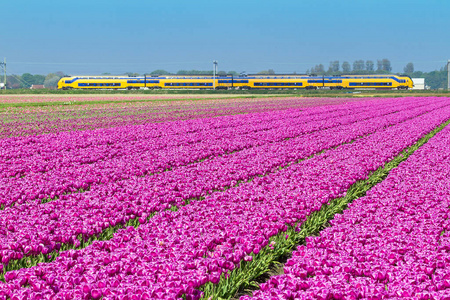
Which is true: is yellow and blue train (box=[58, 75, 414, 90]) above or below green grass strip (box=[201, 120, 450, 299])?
above

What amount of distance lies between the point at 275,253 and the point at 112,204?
3673 millimetres

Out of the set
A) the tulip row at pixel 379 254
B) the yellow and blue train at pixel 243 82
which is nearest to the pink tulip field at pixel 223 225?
the tulip row at pixel 379 254

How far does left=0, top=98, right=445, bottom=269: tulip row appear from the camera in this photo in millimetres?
7410

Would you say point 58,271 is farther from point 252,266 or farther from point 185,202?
point 185,202

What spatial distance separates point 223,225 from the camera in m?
8.24

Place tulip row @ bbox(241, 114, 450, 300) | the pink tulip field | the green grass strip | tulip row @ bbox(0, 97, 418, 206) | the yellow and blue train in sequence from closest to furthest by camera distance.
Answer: tulip row @ bbox(241, 114, 450, 300) < the pink tulip field < the green grass strip < tulip row @ bbox(0, 97, 418, 206) < the yellow and blue train

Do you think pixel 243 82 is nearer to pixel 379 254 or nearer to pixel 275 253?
pixel 275 253

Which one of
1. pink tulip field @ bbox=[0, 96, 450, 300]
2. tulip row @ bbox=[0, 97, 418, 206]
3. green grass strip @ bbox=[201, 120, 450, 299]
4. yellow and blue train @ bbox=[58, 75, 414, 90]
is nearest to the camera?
pink tulip field @ bbox=[0, 96, 450, 300]

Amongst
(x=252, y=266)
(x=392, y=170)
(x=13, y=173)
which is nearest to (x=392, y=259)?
(x=252, y=266)

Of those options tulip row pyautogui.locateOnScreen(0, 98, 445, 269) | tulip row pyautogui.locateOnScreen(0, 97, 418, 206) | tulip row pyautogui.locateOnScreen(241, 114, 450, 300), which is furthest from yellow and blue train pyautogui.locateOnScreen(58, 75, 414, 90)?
tulip row pyautogui.locateOnScreen(241, 114, 450, 300)

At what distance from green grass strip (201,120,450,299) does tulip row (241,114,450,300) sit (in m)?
0.32

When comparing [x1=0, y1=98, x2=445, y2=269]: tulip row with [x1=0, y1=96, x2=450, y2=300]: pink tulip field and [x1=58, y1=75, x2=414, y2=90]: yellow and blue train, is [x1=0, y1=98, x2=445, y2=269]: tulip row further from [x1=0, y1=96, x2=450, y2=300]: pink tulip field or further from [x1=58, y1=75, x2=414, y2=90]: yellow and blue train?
[x1=58, y1=75, x2=414, y2=90]: yellow and blue train

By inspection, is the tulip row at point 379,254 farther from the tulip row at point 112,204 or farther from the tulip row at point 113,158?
the tulip row at point 113,158

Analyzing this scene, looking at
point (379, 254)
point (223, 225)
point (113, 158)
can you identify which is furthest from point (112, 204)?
point (113, 158)
